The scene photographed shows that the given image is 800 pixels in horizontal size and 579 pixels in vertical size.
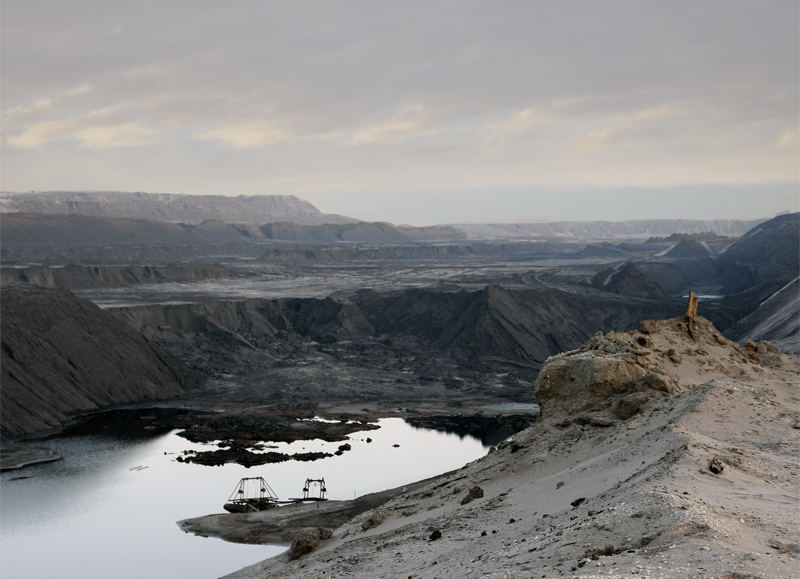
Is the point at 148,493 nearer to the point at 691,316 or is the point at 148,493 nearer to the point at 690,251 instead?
the point at 691,316

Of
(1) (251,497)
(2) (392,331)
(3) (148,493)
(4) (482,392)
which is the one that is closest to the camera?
(1) (251,497)

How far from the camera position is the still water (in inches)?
1077

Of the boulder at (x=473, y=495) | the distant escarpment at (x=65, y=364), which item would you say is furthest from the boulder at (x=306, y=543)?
the distant escarpment at (x=65, y=364)

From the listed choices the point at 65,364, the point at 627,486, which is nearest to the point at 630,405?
the point at 627,486

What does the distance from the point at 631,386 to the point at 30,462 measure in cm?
3325

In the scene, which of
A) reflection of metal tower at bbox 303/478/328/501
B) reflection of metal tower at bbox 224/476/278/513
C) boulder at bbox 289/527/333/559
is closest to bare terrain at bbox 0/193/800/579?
boulder at bbox 289/527/333/559

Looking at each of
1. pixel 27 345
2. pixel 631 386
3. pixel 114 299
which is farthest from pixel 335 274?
pixel 631 386

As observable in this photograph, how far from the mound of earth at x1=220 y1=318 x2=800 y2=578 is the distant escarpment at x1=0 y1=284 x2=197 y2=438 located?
112ft

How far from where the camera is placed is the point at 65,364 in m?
54.3

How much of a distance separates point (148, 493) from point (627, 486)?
95.0 feet

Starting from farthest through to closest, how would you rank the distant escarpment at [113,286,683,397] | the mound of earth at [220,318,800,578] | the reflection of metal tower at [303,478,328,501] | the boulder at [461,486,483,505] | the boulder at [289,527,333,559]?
the distant escarpment at [113,286,683,397] → the reflection of metal tower at [303,478,328,501] → the boulder at [289,527,333,559] → the boulder at [461,486,483,505] → the mound of earth at [220,318,800,578]

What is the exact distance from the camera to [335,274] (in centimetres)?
14800

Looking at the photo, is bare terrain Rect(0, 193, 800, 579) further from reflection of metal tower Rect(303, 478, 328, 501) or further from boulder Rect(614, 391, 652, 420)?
reflection of metal tower Rect(303, 478, 328, 501)

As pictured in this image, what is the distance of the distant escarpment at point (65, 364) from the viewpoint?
4862 centimetres
